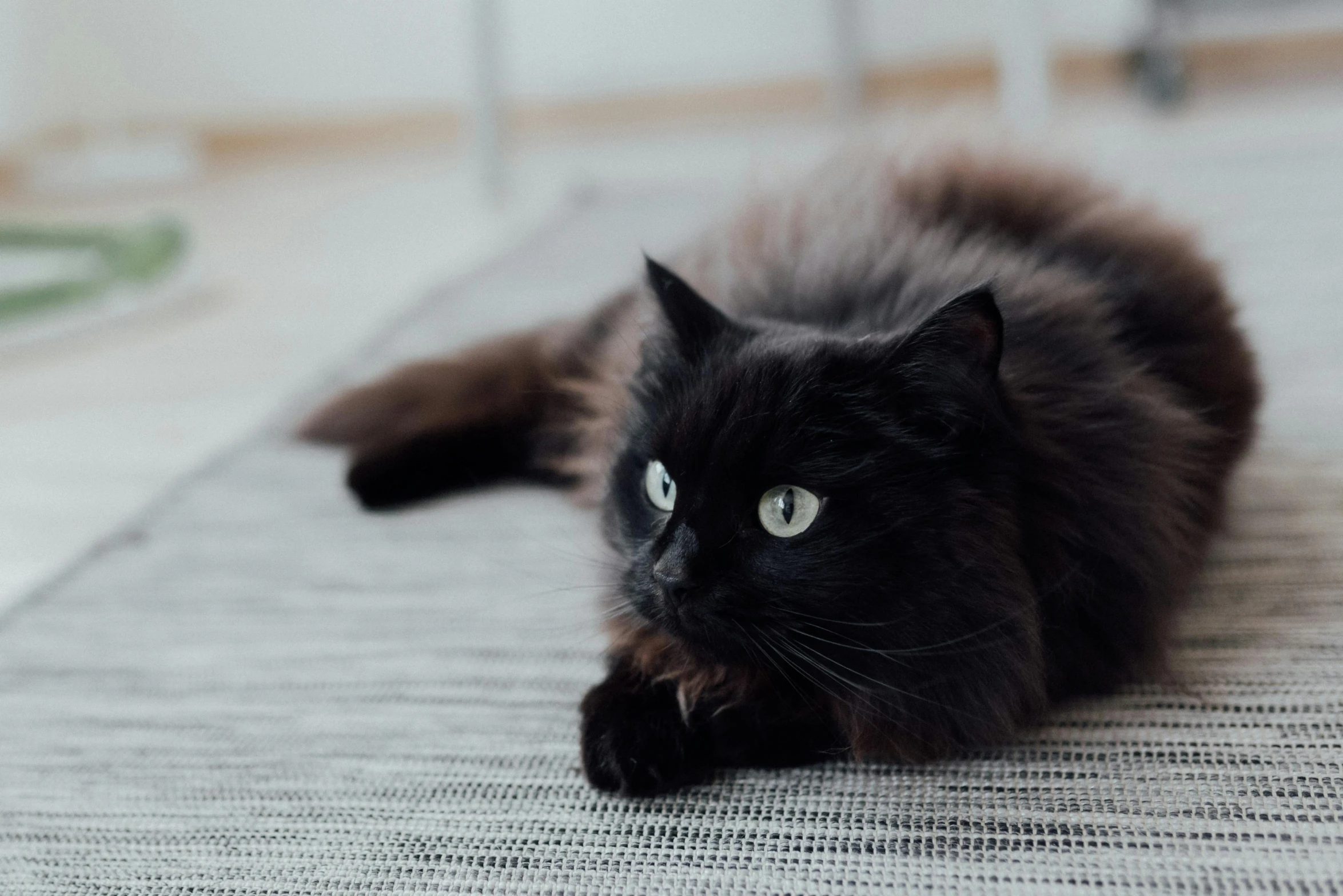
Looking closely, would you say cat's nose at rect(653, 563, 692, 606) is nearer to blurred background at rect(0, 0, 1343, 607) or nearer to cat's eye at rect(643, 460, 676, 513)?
cat's eye at rect(643, 460, 676, 513)

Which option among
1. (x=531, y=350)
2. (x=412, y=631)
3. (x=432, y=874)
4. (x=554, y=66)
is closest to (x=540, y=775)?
(x=432, y=874)

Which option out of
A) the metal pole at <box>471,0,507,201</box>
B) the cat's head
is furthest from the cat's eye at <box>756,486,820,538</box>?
the metal pole at <box>471,0,507,201</box>

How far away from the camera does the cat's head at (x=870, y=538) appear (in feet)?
3.17

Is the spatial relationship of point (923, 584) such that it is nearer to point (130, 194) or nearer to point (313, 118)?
point (130, 194)

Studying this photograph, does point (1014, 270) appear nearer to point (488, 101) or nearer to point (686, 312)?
point (686, 312)

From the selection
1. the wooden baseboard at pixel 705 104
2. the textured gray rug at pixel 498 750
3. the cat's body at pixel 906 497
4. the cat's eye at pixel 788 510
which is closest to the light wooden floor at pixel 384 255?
the wooden baseboard at pixel 705 104

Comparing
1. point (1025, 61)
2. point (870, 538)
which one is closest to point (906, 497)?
point (870, 538)

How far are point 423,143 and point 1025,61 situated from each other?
2212mm

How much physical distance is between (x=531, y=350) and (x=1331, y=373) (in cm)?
111

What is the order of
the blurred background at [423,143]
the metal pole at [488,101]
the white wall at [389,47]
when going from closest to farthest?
the blurred background at [423,143], the metal pole at [488,101], the white wall at [389,47]

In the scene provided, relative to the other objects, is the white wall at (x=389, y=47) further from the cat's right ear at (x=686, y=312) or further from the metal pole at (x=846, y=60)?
the cat's right ear at (x=686, y=312)

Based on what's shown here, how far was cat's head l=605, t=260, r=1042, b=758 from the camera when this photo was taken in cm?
97

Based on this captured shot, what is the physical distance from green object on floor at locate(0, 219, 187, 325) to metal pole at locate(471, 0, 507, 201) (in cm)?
91

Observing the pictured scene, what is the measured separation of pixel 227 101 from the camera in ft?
14.6
